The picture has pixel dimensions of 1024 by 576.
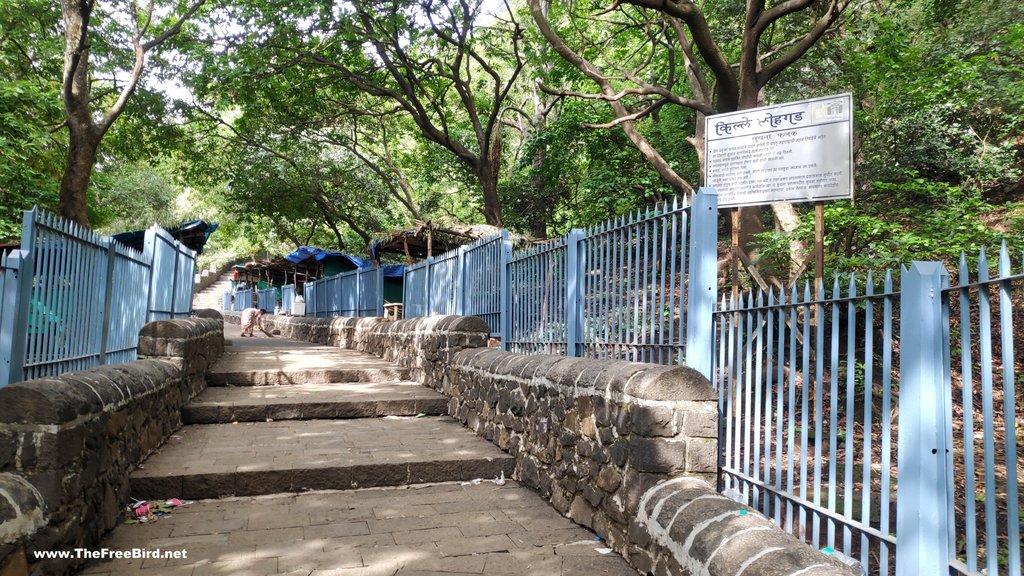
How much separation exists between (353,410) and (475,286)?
6.49 ft

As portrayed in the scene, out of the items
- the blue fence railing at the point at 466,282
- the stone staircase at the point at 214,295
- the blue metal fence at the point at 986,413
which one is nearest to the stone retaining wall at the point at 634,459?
the blue metal fence at the point at 986,413

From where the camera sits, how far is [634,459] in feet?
11.8

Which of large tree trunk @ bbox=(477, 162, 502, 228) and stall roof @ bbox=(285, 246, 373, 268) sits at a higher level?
large tree trunk @ bbox=(477, 162, 502, 228)

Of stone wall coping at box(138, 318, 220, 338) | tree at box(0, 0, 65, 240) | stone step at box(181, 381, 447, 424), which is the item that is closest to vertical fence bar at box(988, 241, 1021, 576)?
stone step at box(181, 381, 447, 424)

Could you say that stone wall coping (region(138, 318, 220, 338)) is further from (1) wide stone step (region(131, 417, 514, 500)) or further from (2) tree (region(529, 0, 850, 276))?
(2) tree (region(529, 0, 850, 276))

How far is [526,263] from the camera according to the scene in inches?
244

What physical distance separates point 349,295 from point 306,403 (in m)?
8.48

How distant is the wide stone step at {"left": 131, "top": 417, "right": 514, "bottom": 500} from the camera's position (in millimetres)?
4762

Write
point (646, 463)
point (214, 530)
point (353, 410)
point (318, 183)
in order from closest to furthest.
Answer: point (646, 463), point (214, 530), point (353, 410), point (318, 183)

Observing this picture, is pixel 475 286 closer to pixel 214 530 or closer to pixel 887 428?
pixel 214 530

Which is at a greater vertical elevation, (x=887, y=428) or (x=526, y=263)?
(x=526, y=263)

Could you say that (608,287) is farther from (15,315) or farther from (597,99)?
(597,99)

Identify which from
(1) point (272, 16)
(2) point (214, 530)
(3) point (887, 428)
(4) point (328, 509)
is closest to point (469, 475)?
(4) point (328, 509)

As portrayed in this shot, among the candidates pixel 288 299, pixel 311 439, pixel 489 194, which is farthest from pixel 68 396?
pixel 288 299
